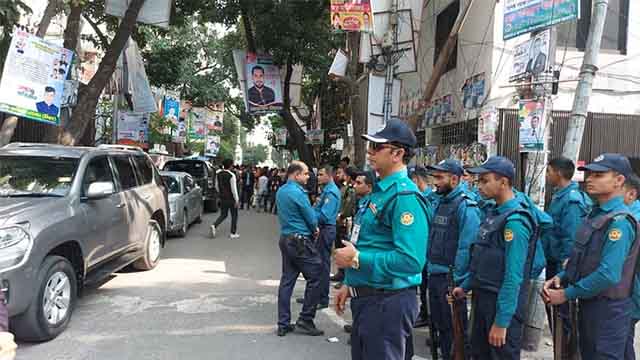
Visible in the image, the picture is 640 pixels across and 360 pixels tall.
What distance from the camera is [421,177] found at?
6.02 metres

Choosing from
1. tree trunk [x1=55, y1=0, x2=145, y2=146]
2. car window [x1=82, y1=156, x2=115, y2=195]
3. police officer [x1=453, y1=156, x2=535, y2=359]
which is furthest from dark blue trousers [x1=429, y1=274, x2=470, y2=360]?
tree trunk [x1=55, y1=0, x2=145, y2=146]

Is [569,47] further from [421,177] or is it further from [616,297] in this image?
[616,297]

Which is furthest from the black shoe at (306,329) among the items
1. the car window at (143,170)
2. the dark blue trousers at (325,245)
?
the car window at (143,170)

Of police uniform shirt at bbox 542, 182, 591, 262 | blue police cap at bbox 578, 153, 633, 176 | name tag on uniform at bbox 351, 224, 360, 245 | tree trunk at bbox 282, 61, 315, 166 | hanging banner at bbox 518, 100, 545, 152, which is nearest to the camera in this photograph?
name tag on uniform at bbox 351, 224, 360, 245

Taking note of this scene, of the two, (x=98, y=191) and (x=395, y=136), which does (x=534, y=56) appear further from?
(x=98, y=191)

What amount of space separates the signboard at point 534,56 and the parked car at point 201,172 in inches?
523

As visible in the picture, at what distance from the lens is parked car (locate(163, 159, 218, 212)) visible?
60.1ft

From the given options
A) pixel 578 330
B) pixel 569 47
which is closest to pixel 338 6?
pixel 569 47

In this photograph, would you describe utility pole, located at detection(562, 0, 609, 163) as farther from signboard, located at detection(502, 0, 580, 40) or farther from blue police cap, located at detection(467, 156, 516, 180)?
blue police cap, located at detection(467, 156, 516, 180)

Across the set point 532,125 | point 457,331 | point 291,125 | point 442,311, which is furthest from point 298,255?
point 291,125

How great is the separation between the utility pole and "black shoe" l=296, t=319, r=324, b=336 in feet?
10.3

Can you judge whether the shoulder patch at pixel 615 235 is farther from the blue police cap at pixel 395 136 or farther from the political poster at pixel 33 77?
the political poster at pixel 33 77

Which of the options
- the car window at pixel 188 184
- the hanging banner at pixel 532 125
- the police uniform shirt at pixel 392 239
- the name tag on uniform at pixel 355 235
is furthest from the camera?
the car window at pixel 188 184

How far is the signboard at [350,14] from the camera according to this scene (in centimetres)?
992
